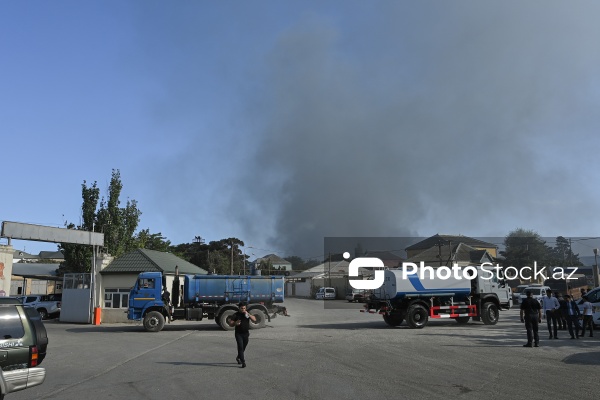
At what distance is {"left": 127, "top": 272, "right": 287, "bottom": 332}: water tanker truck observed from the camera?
23984 mm

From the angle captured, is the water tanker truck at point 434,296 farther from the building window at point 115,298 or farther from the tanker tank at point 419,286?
the building window at point 115,298

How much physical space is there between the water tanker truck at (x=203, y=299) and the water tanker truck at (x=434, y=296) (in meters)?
5.33

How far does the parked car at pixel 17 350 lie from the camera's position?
7.64m

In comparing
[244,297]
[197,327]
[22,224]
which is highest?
[22,224]

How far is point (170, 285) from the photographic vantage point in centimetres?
2545

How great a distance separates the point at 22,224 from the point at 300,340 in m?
18.2

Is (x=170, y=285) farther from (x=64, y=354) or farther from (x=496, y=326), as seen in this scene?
(x=496, y=326)

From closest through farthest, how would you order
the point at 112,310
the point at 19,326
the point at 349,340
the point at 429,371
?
1. the point at 19,326
2. the point at 429,371
3. the point at 349,340
4. the point at 112,310

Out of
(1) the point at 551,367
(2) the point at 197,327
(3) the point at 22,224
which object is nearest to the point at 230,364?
(1) the point at 551,367

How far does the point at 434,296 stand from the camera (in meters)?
24.0

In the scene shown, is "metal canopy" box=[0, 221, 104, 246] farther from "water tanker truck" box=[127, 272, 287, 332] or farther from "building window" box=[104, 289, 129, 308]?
"water tanker truck" box=[127, 272, 287, 332]

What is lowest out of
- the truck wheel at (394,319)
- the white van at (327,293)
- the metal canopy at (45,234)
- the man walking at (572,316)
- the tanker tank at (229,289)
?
the white van at (327,293)

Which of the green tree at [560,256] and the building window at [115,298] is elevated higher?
the green tree at [560,256]

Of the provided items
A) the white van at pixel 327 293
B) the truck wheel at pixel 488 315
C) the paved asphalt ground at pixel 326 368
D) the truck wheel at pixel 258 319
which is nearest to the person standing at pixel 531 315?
the paved asphalt ground at pixel 326 368
